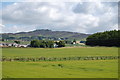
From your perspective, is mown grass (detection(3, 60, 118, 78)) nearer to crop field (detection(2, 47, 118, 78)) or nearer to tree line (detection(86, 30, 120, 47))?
crop field (detection(2, 47, 118, 78))

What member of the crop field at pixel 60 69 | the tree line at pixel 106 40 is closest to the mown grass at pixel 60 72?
the crop field at pixel 60 69

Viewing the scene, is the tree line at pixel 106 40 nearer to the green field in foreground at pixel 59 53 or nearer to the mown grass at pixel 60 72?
the green field in foreground at pixel 59 53

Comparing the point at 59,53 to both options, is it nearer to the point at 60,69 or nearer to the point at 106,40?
the point at 60,69

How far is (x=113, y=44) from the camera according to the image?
124438 mm

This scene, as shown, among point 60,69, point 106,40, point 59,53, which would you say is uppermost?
point 106,40

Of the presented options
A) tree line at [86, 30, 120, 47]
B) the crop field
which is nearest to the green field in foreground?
the crop field

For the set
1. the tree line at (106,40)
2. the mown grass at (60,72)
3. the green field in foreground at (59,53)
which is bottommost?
the mown grass at (60,72)

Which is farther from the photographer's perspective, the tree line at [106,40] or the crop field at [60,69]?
the tree line at [106,40]

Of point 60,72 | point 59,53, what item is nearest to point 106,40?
point 59,53

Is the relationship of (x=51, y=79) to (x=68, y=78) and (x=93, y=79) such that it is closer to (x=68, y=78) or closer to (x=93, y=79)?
(x=68, y=78)

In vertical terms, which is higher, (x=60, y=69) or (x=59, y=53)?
(x=59, y=53)

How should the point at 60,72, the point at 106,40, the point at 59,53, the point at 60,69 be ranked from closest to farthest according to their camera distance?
the point at 60,72, the point at 60,69, the point at 59,53, the point at 106,40

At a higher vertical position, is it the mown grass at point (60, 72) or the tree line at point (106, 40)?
the tree line at point (106, 40)

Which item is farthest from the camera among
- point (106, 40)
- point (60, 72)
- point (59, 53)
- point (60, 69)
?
point (106, 40)
